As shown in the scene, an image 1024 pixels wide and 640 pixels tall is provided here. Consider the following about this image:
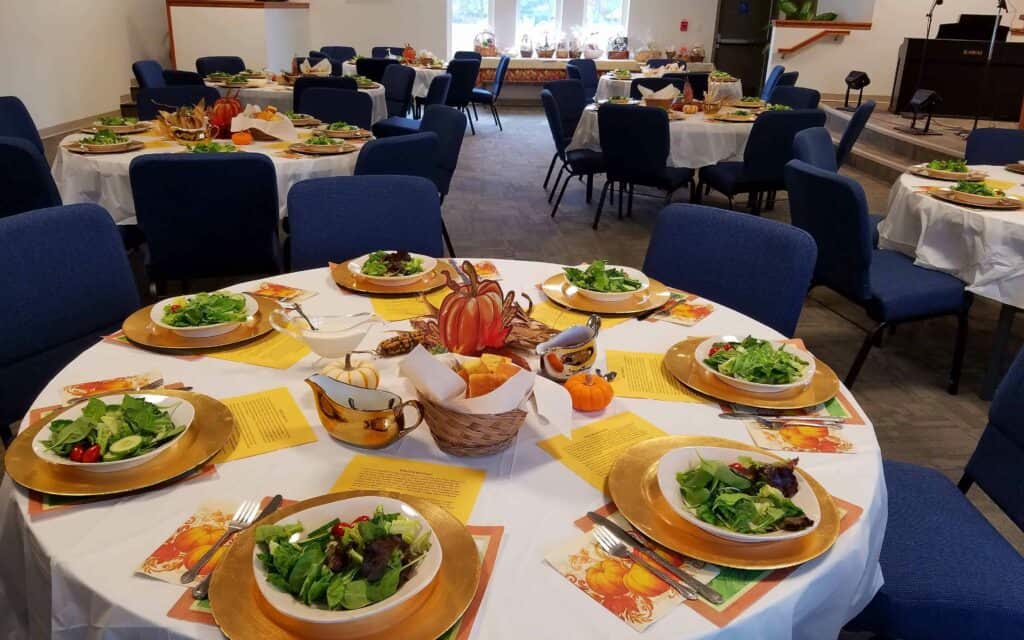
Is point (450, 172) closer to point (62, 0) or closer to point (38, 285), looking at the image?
point (38, 285)

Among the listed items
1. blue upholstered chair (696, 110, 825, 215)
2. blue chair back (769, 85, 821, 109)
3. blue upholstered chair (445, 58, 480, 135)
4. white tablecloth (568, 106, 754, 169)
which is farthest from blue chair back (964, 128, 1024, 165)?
blue upholstered chair (445, 58, 480, 135)

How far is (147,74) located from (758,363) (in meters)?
6.11

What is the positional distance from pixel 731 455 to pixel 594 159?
4.30 meters

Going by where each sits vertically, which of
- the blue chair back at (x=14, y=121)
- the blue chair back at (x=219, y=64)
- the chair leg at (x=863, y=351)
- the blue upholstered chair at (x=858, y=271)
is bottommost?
the chair leg at (x=863, y=351)

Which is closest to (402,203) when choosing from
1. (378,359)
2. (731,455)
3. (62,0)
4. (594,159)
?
(378,359)

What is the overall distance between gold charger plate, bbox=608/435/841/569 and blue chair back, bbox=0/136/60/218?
106 inches

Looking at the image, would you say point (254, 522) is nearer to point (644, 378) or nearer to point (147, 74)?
point (644, 378)

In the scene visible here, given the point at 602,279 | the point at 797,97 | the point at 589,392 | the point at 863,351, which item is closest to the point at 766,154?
the point at 797,97

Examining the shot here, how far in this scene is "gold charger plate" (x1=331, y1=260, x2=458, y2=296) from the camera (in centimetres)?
170

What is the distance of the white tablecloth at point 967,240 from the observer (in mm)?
2732

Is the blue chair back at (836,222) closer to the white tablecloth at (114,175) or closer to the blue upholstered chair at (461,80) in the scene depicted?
the white tablecloth at (114,175)

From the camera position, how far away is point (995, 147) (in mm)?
3992

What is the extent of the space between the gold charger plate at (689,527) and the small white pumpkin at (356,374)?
407 mm

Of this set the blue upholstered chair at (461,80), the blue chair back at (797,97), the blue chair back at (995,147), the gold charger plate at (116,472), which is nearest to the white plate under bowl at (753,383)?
the gold charger plate at (116,472)
